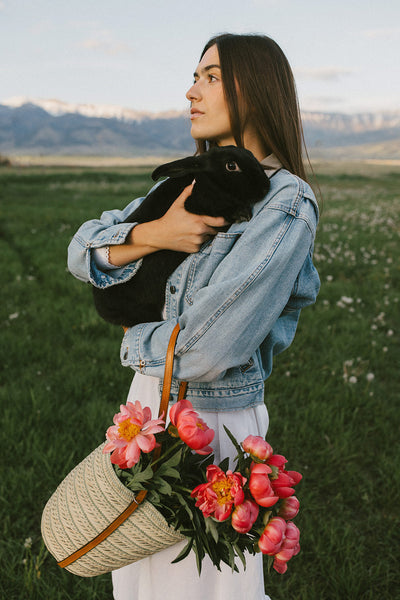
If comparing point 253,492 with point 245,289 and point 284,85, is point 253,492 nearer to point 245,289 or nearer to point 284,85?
point 245,289

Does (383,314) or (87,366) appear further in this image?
(383,314)

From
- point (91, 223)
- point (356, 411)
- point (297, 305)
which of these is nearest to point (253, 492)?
point (297, 305)

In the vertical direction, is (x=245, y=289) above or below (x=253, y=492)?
above

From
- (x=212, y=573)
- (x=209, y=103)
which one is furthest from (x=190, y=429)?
(x=209, y=103)

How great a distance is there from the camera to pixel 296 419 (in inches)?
152

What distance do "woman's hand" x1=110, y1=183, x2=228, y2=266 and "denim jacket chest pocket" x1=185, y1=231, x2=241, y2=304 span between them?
5 centimetres

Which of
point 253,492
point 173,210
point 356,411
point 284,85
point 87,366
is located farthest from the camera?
point 87,366

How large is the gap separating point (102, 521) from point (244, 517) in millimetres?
504

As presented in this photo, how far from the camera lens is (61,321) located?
17.5 feet

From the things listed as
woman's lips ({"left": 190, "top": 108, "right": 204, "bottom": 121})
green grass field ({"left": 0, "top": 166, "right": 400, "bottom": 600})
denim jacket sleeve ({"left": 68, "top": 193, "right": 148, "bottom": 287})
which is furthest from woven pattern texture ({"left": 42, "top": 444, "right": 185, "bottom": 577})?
woman's lips ({"left": 190, "top": 108, "right": 204, "bottom": 121})

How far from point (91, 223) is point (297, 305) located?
103cm

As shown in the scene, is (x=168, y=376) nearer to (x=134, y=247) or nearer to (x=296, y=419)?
(x=134, y=247)

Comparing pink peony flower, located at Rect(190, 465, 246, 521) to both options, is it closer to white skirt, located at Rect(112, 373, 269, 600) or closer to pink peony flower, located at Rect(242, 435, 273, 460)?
pink peony flower, located at Rect(242, 435, 273, 460)

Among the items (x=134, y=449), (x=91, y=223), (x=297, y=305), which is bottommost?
(x=134, y=449)
